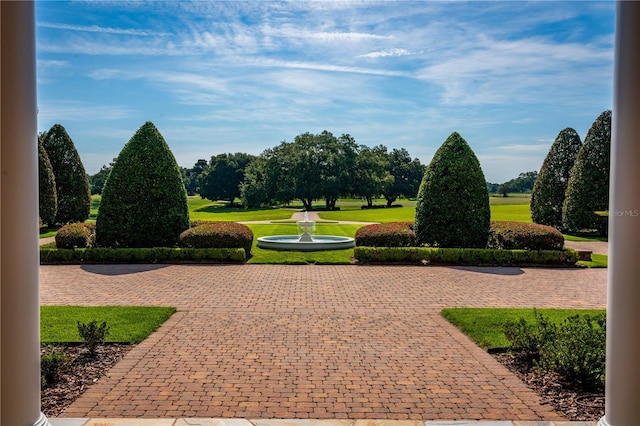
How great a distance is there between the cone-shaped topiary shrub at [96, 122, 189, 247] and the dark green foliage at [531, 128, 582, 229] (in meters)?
19.9

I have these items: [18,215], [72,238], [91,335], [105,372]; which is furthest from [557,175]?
[18,215]

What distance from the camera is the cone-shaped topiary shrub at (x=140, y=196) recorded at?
1633cm

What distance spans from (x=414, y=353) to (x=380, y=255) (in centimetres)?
881

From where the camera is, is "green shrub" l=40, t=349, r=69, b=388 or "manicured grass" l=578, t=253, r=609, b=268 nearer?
"green shrub" l=40, t=349, r=69, b=388

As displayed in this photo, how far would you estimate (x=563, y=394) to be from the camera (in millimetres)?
5266

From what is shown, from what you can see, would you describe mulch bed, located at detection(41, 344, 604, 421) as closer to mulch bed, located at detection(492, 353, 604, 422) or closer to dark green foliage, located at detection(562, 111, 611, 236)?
mulch bed, located at detection(492, 353, 604, 422)

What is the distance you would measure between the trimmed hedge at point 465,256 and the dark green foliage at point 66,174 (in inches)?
794

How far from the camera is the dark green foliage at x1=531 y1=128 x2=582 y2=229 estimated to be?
2727cm

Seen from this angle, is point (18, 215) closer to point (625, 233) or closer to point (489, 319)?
point (625, 233)

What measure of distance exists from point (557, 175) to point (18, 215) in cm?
2815

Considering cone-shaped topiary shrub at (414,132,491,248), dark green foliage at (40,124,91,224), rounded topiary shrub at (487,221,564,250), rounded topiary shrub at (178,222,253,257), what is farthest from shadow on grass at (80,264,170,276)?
dark green foliage at (40,124,91,224)

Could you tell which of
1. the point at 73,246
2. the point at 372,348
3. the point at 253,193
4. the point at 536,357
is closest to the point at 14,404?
the point at 372,348

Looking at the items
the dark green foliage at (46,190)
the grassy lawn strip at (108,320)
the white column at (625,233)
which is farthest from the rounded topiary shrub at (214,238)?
the dark green foliage at (46,190)

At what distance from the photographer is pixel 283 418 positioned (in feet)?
15.2
